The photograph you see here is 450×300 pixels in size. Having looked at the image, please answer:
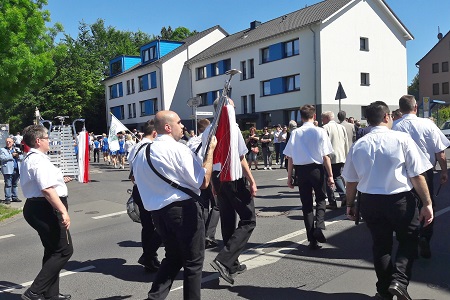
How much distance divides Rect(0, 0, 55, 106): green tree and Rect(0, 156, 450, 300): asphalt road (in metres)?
4.09

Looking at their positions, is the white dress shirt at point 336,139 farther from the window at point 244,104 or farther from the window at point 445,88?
the window at point 445,88

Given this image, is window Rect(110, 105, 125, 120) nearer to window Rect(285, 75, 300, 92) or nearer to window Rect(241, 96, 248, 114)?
window Rect(241, 96, 248, 114)

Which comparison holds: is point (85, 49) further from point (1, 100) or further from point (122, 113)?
point (1, 100)

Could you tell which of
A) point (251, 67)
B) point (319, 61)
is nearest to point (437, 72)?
point (251, 67)

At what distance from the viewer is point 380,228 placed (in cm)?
396

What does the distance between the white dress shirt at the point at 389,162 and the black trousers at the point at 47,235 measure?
9.90 ft

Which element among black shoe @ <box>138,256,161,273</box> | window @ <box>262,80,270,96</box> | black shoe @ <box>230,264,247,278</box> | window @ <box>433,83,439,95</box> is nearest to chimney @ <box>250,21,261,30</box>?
window @ <box>262,80,270,96</box>

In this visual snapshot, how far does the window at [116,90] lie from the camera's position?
5125 centimetres

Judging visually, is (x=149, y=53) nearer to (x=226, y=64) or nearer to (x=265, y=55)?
(x=226, y=64)

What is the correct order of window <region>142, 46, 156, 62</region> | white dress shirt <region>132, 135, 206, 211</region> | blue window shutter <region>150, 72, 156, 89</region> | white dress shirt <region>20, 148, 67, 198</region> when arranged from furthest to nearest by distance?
window <region>142, 46, 156, 62</region> < blue window shutter <region>150, 72, 156, 89</region> < white dress shirt <region>20, 148, 67, 198</region> < white dress shirt <region>132, 135, 206, 211</region>

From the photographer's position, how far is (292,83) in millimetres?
32594

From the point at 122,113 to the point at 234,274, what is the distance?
48.5 metres

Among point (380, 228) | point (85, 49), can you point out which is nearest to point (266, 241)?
point (380, 228)

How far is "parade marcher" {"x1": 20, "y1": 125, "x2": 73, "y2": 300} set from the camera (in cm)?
425
